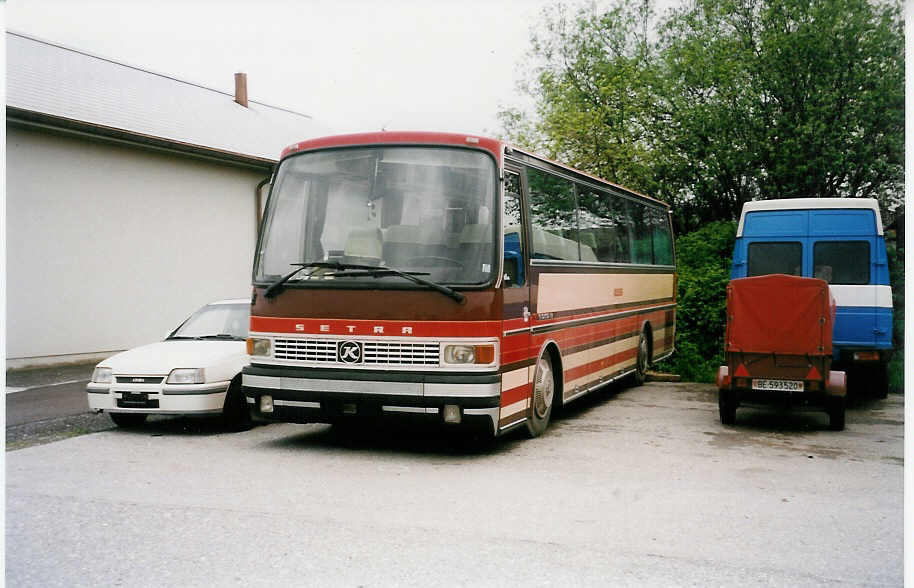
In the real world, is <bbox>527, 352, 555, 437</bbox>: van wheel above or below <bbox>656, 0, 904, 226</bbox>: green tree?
below

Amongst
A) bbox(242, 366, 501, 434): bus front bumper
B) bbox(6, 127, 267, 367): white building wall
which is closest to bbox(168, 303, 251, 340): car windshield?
bbox(242, 366, 501, 434): bus front bumper

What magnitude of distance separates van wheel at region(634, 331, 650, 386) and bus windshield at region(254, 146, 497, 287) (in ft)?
22.5

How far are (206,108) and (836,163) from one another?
15.6 meters

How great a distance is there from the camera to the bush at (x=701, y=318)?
55.1 ft

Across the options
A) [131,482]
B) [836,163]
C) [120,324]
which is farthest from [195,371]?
[836,163]

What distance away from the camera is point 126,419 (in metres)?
10.1

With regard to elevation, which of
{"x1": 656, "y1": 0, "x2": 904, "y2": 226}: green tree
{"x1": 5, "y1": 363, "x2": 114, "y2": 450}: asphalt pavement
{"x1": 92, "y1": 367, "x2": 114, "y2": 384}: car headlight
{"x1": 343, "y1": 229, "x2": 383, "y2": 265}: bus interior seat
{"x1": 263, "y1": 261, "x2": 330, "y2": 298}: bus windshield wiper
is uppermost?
{"x1": 656, "y1": 0, "x2": 904, "y2": 226}: green tree

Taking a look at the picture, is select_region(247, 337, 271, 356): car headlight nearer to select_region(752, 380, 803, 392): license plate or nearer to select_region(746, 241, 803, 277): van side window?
select_region(752, 380, 803, 392): license plate

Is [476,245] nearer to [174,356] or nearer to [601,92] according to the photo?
[174,356]

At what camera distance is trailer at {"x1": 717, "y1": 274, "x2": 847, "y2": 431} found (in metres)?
9.75

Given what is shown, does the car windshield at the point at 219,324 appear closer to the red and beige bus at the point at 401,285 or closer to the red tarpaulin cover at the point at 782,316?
the red and beige bus at the point at 401,285

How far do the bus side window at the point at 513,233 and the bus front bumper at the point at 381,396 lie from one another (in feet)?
3.44

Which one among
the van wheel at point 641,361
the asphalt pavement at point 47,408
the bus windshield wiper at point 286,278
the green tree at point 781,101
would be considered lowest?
the asphalt pavement at point 47,408

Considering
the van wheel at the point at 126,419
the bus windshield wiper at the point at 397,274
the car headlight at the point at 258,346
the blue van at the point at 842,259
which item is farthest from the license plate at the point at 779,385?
the van wheel at the point at 126,419
